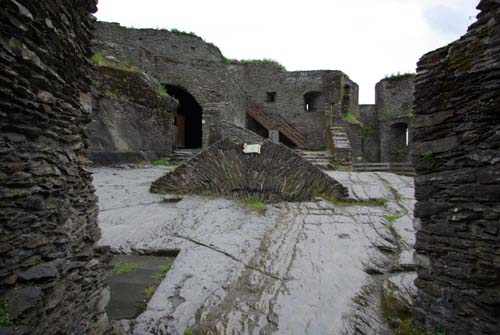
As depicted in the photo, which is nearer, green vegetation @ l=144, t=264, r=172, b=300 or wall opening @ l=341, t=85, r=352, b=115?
green vegetation @ l=144, t=264, r=172, b=300

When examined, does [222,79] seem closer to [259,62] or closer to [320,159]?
[320,159]

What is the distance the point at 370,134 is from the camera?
2441 centimetres

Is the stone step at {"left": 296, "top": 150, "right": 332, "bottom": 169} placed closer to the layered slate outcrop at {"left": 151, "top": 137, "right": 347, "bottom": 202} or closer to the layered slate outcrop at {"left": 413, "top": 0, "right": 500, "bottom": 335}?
the layered slate outcrop at {"left": 151, "top": 137, "right": 347, "bottom": 202}

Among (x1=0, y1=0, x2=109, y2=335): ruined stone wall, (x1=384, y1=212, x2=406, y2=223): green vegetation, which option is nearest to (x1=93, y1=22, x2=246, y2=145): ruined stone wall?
(x1=384, y1=212, x2=406, y2=223): green vegetation

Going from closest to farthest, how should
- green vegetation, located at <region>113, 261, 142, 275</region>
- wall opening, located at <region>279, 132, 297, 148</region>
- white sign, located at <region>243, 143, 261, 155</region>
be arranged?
green vegetation, located at <region>113, 261, 142, 275</region>
white sign, located at <region>243, 143, 261, 155</region>
wall opening, located at <region>279, 132, 297, 148</region>

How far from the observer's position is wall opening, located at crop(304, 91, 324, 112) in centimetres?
2109

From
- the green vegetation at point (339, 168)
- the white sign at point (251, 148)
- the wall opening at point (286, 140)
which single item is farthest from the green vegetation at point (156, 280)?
the wall opening at point (286, 140)

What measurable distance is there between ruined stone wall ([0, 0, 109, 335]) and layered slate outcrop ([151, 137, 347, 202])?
14.6 ft

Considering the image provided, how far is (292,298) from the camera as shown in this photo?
3.85 metres

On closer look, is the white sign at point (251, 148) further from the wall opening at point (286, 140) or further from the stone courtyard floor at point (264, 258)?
the wall opening at point (286, 140)

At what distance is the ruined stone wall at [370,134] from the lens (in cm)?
2408

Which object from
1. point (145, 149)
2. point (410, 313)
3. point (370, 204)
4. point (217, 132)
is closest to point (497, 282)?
point (410, 313)

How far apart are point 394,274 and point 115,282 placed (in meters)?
3.84

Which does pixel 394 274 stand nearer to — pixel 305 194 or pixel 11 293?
pixel 305 194
